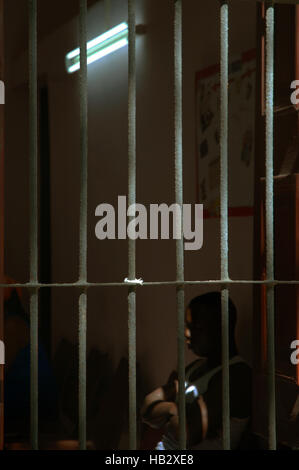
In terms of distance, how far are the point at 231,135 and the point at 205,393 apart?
1112mm

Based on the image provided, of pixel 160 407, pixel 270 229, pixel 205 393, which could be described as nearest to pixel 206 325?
pixel 205 393

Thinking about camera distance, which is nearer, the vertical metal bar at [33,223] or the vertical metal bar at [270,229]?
the vertical metal bar at [33,223]

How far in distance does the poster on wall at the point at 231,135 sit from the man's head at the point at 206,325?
44 cm

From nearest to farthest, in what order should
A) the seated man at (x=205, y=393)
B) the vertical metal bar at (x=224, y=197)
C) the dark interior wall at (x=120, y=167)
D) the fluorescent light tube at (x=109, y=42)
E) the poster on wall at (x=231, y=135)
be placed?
the vertical metal bar at (x=224, y=197) < the seated man at (x=205, y=393) < the poster on wall at (x=231, y=135) < the dark interior wall at (x=120, y=167) < the fluorescent light tube at (x=109, y=42)

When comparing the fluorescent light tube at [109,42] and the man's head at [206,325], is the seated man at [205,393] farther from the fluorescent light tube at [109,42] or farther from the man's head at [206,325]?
the fluorescent light tube at [109,42]

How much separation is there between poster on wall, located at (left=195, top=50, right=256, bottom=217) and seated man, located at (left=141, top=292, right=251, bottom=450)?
486mm

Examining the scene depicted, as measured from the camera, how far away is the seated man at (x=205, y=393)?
8.75 feet

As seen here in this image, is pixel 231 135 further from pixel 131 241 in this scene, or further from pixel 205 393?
pixel 131 241

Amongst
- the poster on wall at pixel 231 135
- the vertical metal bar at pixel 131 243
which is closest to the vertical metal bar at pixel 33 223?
the vertical metal bar at pixel 131 243

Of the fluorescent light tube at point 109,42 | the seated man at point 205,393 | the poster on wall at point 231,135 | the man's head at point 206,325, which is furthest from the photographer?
the fluorescent light tube at point 109,42

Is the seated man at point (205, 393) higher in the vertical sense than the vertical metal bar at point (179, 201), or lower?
lower

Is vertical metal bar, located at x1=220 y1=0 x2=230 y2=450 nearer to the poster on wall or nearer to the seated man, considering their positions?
the seated man

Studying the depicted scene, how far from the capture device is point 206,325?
283cm

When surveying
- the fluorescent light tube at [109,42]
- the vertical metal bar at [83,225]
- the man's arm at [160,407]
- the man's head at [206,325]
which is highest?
the fluorescent light tube at [109,42]
